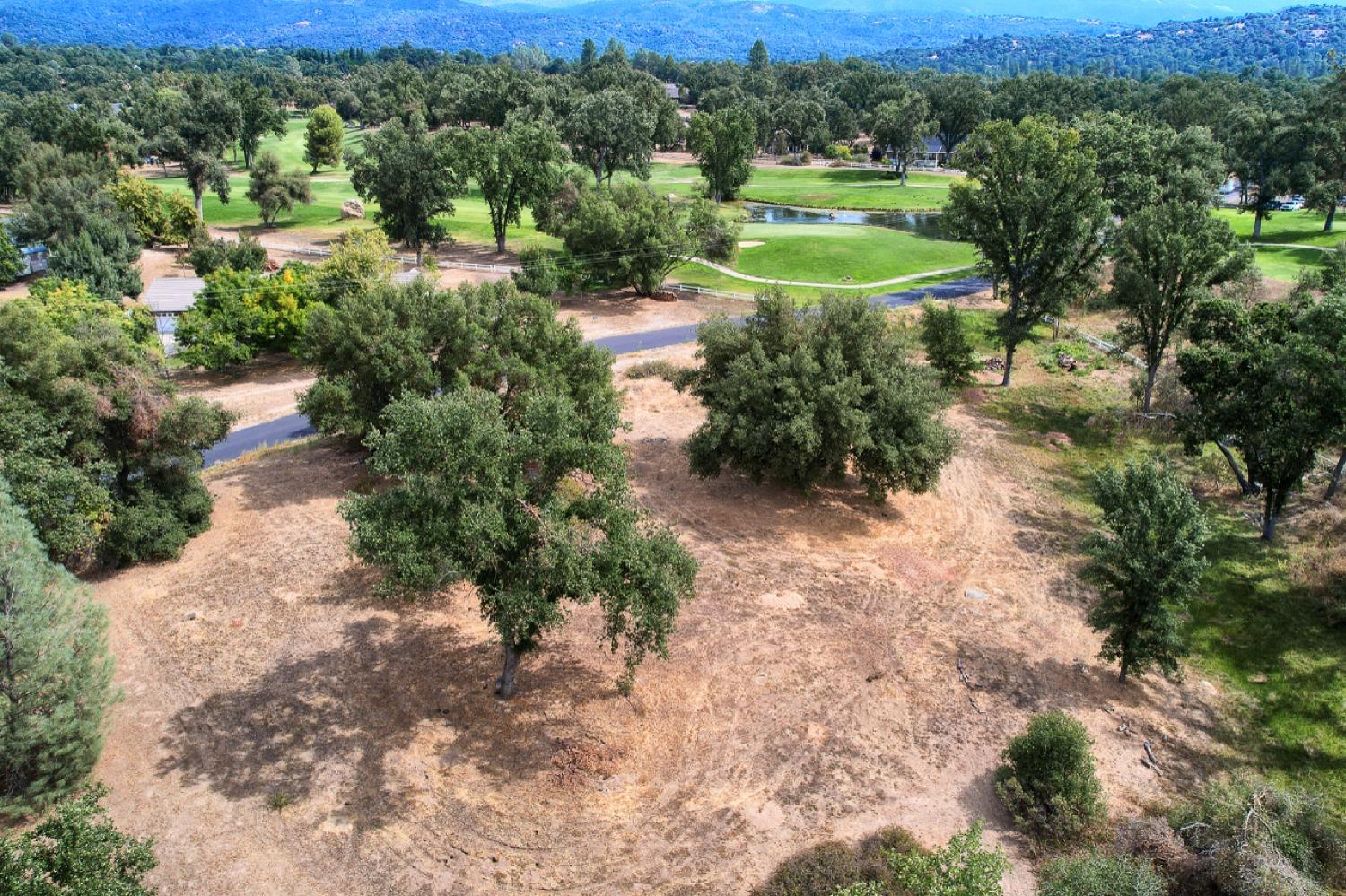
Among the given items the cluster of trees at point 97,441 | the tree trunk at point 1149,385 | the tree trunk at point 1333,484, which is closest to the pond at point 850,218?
the tree trunk at point 1149,385

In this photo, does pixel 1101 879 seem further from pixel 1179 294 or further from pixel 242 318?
pixel 242 318

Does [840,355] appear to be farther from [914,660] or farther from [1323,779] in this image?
[1323,779]

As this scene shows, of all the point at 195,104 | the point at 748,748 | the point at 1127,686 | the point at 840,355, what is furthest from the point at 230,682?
the point at 195,104

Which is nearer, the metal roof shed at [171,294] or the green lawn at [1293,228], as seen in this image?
the metal roof shed at [171,294]

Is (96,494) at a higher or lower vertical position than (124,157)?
lower

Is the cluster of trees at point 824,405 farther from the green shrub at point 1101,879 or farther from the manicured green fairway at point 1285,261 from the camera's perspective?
the manicured green fairway at point 1285,261

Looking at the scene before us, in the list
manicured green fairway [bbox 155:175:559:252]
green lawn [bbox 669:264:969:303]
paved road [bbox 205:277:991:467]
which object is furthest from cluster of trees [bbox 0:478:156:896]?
manicured green fairway [bbox 155:175:559:252]

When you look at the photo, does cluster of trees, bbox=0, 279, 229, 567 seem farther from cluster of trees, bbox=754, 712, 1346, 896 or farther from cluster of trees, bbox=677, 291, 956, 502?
cluster of trees, bbox=754, 712, 1346, 896
